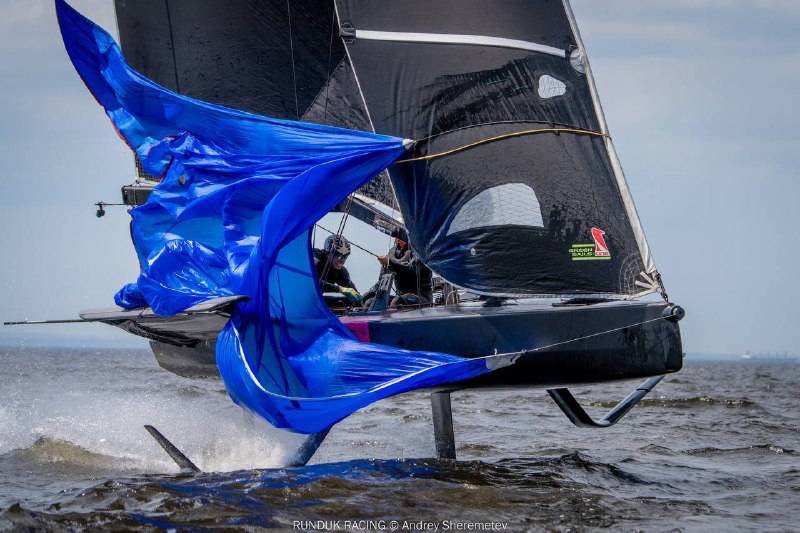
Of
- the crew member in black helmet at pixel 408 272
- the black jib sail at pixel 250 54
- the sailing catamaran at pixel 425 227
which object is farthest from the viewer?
the black jib sail at pixel 250 54

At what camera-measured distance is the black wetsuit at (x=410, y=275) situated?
9.28 m

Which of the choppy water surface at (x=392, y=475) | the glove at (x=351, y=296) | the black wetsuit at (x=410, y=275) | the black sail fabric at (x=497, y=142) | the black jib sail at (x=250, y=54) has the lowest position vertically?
the choppy water surface at (x=392, y=475)

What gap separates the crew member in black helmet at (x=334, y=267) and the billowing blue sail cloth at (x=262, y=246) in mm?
1159

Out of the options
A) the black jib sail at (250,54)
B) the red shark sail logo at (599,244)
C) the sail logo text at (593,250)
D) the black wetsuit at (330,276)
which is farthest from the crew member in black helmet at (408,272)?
the red shark sail logo at (599,244)

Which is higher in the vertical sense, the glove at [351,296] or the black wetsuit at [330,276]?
the black wetsuit at [330,276]

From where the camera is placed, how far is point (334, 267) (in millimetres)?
9562

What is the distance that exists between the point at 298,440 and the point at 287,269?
1692 millimetres

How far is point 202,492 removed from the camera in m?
6.82

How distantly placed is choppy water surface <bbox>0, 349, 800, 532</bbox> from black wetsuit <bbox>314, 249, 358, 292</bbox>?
1451 millimetres

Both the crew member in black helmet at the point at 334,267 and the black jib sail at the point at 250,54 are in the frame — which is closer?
the crew member in black helmet at the point at 334,267

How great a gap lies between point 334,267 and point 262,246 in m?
2.18

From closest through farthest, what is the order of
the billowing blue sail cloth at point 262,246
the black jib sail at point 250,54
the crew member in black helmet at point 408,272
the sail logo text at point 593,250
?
the billowing blue sail cloth at point 262,246 → the sail logo text at point 593,250 → the crew member in black helmet at point 408,272 → the black jib sail at point 250,54

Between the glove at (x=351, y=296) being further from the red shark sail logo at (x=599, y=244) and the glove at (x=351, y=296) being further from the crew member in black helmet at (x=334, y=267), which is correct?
the red shark sail logo at (x=599, y=244)

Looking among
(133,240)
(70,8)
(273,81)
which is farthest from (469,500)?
(70,8)
